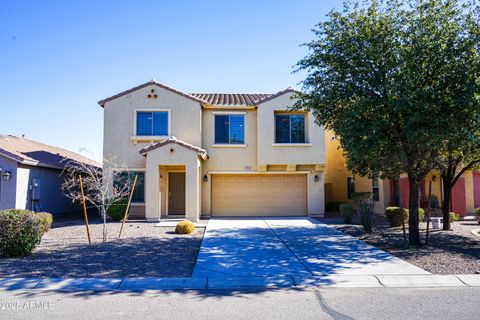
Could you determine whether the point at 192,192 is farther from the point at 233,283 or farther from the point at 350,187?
the point at 350,187

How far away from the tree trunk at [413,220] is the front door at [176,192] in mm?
11429

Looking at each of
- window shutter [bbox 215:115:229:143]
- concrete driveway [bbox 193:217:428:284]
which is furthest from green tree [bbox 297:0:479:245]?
window shutter [bbox 215:115:229:143]

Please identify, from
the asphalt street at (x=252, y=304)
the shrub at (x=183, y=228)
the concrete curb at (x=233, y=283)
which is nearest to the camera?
the asphalt street at (x=252, y=304)

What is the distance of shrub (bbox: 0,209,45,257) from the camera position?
364 inches

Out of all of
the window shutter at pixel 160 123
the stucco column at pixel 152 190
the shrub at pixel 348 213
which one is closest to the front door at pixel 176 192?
the stucco column at pixel 152 190

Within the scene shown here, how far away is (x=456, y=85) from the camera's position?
9.95m

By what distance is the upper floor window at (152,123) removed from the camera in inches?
751

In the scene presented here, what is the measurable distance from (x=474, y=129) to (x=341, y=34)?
14.9 feet

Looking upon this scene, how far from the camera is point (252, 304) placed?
623cm

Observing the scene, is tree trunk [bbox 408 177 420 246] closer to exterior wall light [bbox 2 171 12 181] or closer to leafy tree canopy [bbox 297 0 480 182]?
leafy tree canopy [bbox 297 0 480 182]

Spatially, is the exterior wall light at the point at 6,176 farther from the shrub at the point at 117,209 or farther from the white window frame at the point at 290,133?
the white window frame at the point at 290,133

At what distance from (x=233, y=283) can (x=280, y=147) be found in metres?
12.4

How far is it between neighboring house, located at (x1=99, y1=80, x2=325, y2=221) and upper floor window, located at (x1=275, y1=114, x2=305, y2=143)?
5cm

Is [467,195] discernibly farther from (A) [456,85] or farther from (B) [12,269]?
(B) [12,269]
